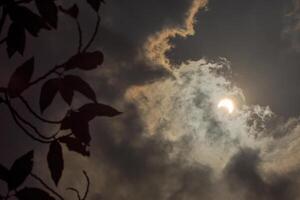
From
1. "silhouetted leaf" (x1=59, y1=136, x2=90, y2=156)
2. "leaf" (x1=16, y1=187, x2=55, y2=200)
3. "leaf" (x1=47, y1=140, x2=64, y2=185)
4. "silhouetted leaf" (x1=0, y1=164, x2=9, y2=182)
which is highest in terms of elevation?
"silhouetted leaf" (x1=59, y1=136, x2=90, y2=156)

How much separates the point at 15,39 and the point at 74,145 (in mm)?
734

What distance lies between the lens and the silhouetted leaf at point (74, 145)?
3104 millimetres

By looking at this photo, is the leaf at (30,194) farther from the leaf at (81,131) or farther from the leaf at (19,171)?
the leaf at (81,131)

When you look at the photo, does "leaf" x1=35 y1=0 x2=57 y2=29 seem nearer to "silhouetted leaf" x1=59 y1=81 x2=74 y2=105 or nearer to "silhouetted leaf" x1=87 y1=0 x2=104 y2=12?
"silhouetted leaf" x1=87 y1=0 x2=104 y2=12

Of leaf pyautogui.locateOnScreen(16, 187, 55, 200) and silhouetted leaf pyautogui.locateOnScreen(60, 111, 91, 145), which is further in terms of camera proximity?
silhouetted leaf pyautogui.locateOnScreen(60, 111, 91, 145)

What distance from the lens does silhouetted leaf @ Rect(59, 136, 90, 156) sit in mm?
3104

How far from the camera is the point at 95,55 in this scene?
321 cm

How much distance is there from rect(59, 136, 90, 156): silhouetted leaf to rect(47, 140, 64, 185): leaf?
6 centimetres

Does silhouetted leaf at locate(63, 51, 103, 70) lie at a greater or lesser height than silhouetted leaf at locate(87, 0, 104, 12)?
lesser

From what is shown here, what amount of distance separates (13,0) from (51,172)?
1027 millimetres

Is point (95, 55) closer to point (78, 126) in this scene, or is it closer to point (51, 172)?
point (78, 126)

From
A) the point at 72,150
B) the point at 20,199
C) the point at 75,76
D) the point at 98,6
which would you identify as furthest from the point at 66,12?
the point at 20,199

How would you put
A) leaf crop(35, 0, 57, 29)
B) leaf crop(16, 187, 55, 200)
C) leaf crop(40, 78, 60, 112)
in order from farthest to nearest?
leaf crop(40, 78, 60, 112) → leaf crop(35, 0, 57, 29) → leaf crop(16, 187, 55, 200)

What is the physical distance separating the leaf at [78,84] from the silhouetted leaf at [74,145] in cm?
29
